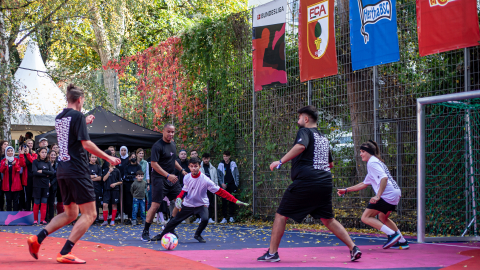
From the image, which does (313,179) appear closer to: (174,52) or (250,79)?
(250,79)

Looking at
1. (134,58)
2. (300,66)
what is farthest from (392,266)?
(134,58)

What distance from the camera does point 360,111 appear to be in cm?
1084

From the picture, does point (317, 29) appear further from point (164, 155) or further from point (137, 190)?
point (137, 190)

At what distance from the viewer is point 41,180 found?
13258mm

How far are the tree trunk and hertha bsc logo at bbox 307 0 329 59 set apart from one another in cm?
954

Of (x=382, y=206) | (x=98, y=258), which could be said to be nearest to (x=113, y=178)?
(x=98, y=258)

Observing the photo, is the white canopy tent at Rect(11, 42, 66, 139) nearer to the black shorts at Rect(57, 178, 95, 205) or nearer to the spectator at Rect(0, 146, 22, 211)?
the spectator at Rect(0, 146, 22, 211)

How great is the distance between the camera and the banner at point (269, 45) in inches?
500

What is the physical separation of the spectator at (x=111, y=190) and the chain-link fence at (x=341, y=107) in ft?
9.27

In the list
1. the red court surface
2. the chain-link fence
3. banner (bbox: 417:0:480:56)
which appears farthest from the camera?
the chain-link fence

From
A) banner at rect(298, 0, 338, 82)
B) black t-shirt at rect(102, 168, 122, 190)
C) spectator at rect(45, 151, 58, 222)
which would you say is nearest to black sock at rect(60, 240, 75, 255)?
banner at rect(298, 0, 338, 82)

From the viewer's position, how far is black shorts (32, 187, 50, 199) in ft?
43.4

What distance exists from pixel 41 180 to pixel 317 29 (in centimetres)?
816

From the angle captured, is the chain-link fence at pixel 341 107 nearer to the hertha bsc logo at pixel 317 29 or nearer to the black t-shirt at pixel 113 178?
the hertha bsc logo at pixel 317 29
